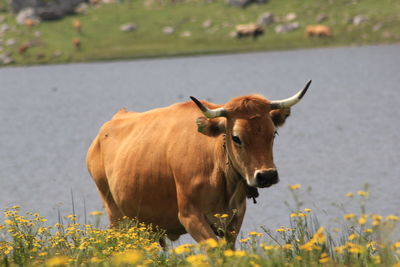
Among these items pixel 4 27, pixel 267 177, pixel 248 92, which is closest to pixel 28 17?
pixel 4 27

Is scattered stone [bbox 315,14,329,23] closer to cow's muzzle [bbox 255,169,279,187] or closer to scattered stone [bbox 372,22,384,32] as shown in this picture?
scattered stone [bbox 372,22,384,32]

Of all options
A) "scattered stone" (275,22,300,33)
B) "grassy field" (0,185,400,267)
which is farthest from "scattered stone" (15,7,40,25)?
"grassy field" (0,185,400,267)

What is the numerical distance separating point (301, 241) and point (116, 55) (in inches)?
3584

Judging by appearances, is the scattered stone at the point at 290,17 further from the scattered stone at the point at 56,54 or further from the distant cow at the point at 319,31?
the scattered stone at the point at 56,54

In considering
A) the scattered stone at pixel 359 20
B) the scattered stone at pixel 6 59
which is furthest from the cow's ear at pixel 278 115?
the scattered stone at pixel 6 59

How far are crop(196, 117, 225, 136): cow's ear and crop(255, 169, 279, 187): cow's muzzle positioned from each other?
3.11ft

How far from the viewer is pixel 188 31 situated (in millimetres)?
101562

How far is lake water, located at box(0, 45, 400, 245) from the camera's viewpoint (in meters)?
22.1

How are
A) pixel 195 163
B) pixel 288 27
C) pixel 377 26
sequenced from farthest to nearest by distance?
pixel 288 27, pixel 377 26, pixel 195 163

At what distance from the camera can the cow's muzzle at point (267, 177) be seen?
7910 millimetres

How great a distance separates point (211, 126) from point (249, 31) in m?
87.9

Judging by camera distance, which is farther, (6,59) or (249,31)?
(6,59)

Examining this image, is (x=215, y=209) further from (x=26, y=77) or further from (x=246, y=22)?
(x=246, y=22)

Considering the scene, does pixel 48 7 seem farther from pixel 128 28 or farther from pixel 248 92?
pixel 248 92
